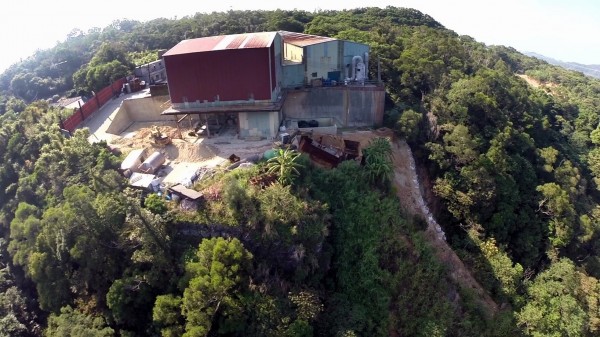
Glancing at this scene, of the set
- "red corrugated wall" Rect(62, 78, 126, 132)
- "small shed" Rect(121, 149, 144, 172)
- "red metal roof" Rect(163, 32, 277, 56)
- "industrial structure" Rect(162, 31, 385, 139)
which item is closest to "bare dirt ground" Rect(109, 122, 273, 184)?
"small shed" Rect(121, 149, 144, 172)

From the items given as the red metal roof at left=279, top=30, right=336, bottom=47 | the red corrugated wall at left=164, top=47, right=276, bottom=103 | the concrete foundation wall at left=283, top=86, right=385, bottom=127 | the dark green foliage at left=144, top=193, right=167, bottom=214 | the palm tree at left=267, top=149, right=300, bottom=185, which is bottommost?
the dark green foliage at left=144, top=193, right=167, bottom=214

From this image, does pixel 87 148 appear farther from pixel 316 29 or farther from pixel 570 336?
pixel 570 336

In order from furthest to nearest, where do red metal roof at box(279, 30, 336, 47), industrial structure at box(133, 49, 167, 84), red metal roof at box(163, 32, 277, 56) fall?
industrial structure at box(133, 49, 167, 84)
red metal roof at box(279, 30, 336, 47)
red metal roof at box(163, 32, 277, 56)

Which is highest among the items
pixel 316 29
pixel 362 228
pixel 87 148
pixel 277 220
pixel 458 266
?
pixel 316 29

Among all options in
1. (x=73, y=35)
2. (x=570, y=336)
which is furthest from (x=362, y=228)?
(x=73, y=35)

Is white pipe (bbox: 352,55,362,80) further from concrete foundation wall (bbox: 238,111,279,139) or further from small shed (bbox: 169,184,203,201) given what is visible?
small shed (bbox: 169,184,203,201)

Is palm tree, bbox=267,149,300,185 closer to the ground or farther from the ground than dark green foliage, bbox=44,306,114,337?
farther from the ground

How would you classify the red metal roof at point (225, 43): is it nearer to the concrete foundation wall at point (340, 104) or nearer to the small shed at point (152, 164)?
the concrete foundation wall at point (340, 104)
